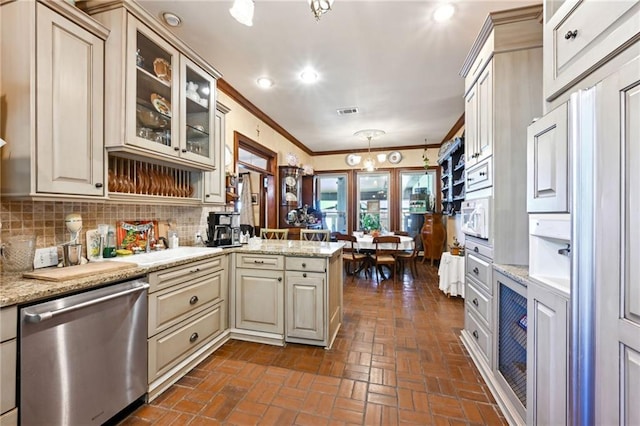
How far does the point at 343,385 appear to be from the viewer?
1891 mm

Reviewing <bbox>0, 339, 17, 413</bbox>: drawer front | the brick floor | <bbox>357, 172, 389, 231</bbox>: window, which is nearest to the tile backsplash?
<bbox>0, 339, 17, 413</bbox>: drawer front

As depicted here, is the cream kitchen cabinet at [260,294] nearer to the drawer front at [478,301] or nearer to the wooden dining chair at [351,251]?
the drawer front at [478,301]

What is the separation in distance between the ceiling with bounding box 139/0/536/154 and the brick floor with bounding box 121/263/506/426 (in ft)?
9.27

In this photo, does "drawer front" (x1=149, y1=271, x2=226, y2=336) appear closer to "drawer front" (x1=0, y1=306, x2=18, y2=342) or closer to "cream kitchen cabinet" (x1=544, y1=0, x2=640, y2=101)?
"drawer front" (x1=0, y1=306, x2=18, y2=342)

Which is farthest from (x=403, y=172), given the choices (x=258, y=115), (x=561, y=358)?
(x=561, y=358)

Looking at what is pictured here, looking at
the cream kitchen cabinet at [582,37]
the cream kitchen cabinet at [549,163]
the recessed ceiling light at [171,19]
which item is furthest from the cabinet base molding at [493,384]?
the recessed ceiling light at [171,19]

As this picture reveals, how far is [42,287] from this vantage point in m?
1.22

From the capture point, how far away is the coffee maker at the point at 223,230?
269cm

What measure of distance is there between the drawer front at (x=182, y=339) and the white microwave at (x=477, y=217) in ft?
7.61

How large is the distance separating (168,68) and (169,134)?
20.4 inches

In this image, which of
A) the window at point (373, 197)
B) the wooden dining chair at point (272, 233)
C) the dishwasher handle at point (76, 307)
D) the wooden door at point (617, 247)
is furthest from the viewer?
the window at point (373, 197)

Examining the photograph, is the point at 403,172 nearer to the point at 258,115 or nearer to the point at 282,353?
the point at 258,115

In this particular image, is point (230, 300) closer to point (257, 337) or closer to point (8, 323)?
point (257, 337)

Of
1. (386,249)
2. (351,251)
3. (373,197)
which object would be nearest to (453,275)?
(386,249)
